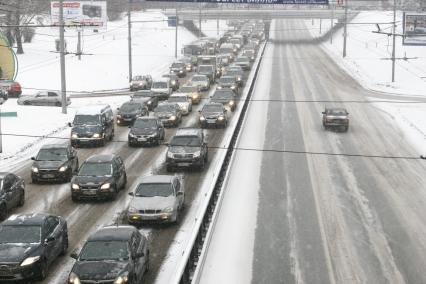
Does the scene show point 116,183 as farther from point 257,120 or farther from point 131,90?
point 131,90

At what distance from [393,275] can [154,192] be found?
8.78 m

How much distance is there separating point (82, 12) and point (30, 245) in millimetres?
58253

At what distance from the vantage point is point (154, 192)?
24656mm

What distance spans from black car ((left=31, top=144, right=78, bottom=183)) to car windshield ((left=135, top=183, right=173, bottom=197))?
6273 mm

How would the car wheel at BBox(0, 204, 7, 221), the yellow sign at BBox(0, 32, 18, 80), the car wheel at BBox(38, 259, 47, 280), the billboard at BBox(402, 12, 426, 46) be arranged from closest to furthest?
the car wheel at BBox(38, 259, 47, 280) < the car wheel at BBox(0, 204, 7, 221) < the yellow sign at BBox(0, 32, 18, 80) < the billboard at BBox(402, 12, 426, 46)

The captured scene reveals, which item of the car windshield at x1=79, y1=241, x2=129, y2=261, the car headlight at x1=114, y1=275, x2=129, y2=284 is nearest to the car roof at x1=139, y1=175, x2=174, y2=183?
the car windshield at x1=79, y1=241, x2=129, y2=261

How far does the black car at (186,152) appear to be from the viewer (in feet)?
106

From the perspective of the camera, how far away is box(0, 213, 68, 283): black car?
1805 centimetres

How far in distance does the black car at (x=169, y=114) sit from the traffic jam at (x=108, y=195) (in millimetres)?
64

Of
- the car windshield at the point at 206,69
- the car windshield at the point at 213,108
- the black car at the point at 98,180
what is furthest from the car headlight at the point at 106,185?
the car windshield at the point at 206,69

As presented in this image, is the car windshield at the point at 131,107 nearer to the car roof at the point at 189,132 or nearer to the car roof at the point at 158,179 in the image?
the car roof at the point at 189,132

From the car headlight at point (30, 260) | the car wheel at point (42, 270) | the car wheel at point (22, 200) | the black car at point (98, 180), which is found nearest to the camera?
the car headlight at point (30, 260)

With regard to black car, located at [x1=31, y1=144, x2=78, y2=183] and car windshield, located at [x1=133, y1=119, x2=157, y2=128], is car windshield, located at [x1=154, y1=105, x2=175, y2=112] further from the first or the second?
black car, located at [x1=31, y1=144, x2=78, y2=183]

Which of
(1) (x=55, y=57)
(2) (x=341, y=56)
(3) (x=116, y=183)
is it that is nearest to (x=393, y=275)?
(3) (x=116, y=183)
